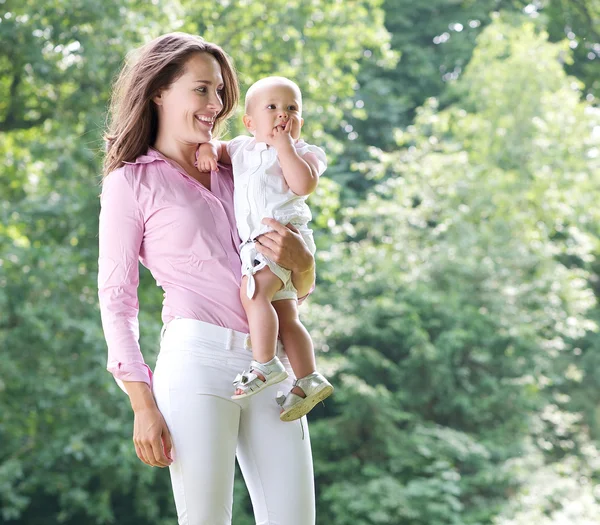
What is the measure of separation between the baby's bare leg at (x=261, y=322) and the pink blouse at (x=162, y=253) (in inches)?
0.9

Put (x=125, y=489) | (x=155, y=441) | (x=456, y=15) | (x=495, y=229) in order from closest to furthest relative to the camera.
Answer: (x=155, y=441)
(x=125, y=489)
(x=495, y=229)
(x=456, y=15)

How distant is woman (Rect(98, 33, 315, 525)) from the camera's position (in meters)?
1.41

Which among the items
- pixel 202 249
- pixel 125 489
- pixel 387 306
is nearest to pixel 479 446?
pixel 387 306

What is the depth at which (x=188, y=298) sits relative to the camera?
4.77 feet

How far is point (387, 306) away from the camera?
6.94 metres

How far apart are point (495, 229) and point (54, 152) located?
12.6 feet

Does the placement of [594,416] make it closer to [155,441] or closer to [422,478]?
[422,478]

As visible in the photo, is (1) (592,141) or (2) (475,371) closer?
(2) (475,371)

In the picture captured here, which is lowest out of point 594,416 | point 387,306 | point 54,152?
point 594,416

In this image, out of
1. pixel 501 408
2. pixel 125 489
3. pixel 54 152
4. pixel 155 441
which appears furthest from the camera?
pixel 501 408

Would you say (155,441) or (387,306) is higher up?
(155,441)

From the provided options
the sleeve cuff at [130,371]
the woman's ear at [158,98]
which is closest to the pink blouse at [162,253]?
the sleeve cuff at [130,371]

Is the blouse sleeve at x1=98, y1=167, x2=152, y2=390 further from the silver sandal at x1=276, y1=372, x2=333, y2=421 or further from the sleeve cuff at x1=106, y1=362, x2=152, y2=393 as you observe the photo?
the silver sandal at x1=276, y1=372, x2=333, y2=421

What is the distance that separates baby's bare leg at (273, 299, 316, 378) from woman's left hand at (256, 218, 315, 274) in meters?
0.06
